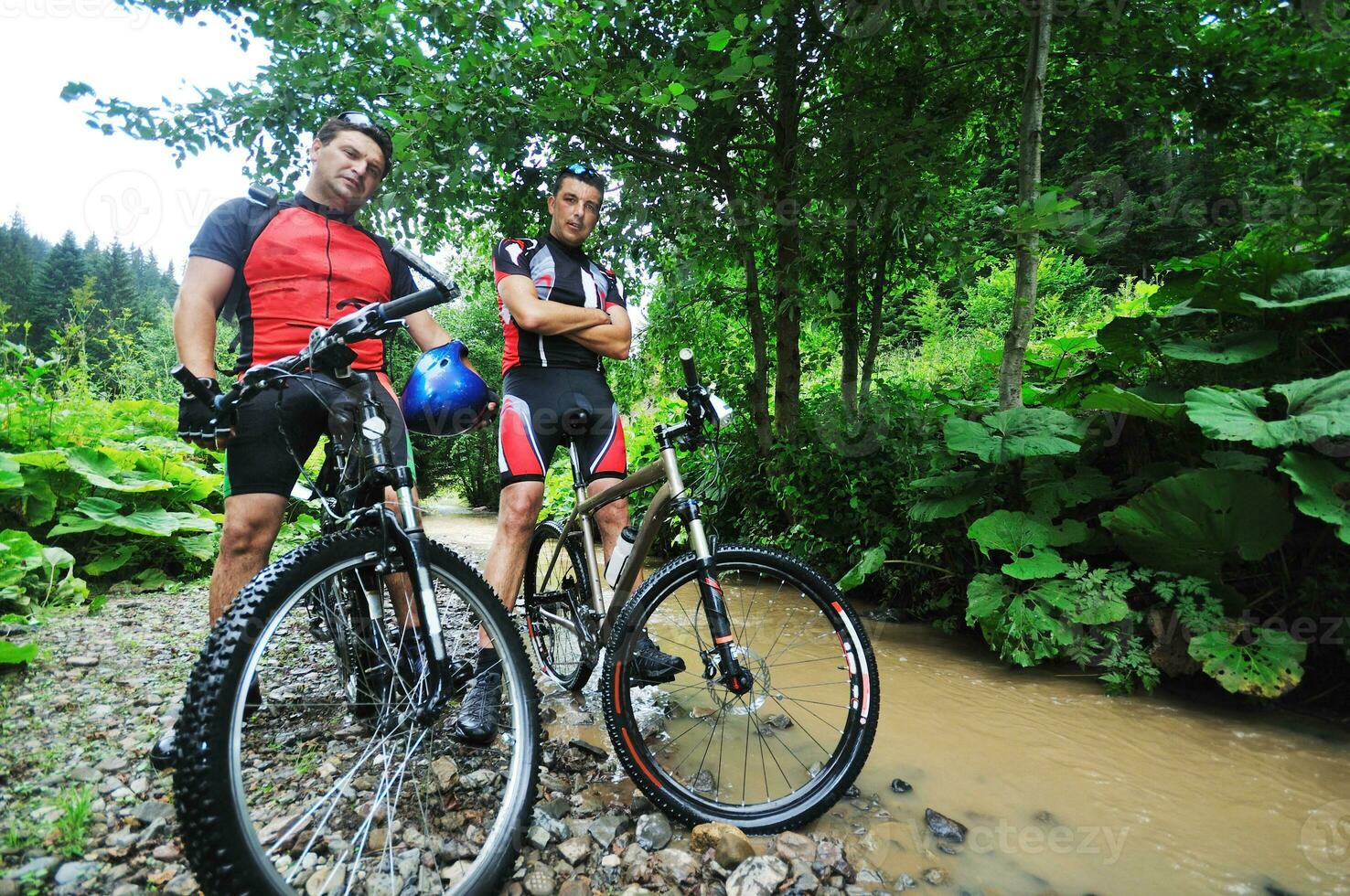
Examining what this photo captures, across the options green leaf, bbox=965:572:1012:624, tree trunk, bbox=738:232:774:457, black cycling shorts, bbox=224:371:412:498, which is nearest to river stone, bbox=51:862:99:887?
black cycling shorts, bbox=224:371:412:498

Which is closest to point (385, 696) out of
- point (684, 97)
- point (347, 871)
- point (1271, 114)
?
point (347, 871)

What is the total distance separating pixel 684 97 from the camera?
9.87ft

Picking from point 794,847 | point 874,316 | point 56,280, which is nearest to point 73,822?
point 794,847

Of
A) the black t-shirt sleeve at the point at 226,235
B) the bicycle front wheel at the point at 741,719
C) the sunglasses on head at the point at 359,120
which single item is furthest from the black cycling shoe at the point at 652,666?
the sunglasses on head at the point at 359,120

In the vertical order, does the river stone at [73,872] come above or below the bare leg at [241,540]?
below

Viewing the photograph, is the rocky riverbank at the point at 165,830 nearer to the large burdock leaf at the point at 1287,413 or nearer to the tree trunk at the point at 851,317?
the large burdock leaf at the point at 1287,413

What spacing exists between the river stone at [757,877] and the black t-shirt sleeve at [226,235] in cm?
228

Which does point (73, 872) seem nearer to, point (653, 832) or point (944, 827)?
point (653, 832)

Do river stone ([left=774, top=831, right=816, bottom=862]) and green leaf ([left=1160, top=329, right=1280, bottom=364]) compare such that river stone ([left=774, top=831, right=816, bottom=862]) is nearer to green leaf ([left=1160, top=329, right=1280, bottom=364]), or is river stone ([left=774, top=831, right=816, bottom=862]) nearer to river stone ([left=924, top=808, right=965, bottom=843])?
river stone ([left=924, top=808, right=965, bottom=843])

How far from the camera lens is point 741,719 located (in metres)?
2.46

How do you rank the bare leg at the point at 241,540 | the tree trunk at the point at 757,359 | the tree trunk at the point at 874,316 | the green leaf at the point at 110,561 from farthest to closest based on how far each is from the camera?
1. the tree trunk at the point at 874,316
2. the tree trunk at the point at 757,359
3. the green leaf at the point at 110,561
4. the bare leg at the point at 241,540

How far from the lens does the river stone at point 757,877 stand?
1438 mm

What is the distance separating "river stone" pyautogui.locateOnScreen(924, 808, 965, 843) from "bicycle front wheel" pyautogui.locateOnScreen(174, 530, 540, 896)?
115cm

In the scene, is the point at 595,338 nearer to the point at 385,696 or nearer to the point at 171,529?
the point at 385,696
